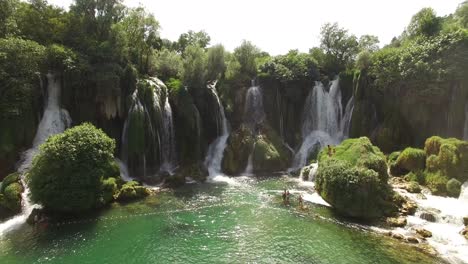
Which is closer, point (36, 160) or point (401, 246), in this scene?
point (401, 246)

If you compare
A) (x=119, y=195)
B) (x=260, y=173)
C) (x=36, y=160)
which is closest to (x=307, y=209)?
(x=260, y=173)

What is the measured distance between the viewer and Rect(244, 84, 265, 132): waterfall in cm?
4549

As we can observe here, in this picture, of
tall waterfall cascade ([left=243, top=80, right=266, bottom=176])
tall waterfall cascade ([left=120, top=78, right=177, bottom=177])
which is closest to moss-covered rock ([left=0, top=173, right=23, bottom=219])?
tall waterfall cascade ([left=120, top=78, right=177, bottom=177])

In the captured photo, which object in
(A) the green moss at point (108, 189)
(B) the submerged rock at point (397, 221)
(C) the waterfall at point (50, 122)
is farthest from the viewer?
(C) the waterfall at point (50, 122)

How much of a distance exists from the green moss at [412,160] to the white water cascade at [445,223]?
→ 3.44 metres

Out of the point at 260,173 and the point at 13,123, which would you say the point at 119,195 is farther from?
the point at 260,173

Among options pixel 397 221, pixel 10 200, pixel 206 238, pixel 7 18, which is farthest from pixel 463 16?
pixel 10 200

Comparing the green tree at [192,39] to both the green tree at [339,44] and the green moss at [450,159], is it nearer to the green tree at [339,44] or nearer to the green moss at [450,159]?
the green tree at [339,44]

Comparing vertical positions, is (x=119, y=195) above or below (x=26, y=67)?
below

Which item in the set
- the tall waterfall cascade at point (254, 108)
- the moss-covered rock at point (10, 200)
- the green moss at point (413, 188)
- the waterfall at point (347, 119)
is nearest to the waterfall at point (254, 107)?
the tall waterfall cascade at point (254, 108)

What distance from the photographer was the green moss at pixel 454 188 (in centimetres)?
2734

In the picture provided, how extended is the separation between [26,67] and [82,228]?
18.1 metres

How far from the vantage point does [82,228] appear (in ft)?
77.4

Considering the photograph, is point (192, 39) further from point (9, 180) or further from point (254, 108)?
point (9, 180)
